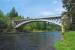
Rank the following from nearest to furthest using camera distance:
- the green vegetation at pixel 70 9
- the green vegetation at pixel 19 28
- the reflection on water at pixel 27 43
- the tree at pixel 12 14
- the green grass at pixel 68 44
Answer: the green grass at pixel 68 44 → the reflection on water at pixel 27 43 → the green vegetation at pixel 70 9 → the green vegetation at pixel 19 28 → the tree at pixel 12 14

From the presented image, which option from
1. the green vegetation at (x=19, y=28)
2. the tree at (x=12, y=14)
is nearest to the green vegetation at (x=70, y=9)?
the green vegetation at (x=19, y=28)

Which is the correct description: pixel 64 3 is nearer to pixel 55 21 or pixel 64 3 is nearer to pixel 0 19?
pixel 55 21

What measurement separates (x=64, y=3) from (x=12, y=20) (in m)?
82.7

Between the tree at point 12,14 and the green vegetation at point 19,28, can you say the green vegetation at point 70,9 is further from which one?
the tree at point 12,14

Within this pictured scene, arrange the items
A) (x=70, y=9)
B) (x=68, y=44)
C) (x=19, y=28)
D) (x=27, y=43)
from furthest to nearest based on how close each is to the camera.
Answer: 1. (x=19, y=28)
2. (x=70, y=9)
3. (x=27, y=43)
4. (x=68, y=44)

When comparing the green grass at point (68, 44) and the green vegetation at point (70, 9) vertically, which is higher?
the green vegetation at point (70, 9)

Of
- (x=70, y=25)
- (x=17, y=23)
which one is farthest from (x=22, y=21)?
(x=70, y=25)

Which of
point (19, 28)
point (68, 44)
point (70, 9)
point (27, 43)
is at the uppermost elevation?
point (70, 9)

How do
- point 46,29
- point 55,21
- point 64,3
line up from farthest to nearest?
point 46,29 < point 55,21 < point 64,3

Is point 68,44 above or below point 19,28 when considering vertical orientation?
above

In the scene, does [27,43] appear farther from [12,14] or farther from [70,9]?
[12,14]

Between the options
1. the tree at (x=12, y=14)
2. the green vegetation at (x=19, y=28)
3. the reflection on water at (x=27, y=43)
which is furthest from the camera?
the tree at (x=12, y=14)

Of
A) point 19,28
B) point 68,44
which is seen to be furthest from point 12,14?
point 68,44

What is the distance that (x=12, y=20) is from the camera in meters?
130
